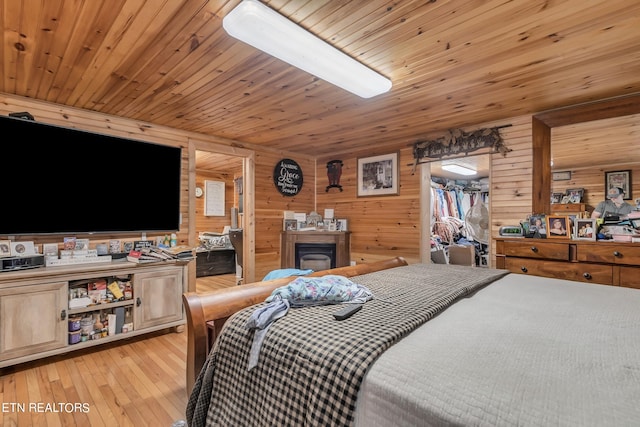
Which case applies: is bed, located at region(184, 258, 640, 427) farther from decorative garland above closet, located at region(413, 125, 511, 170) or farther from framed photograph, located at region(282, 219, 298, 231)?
framed photograph, located at region(282, 219, 298, 231)

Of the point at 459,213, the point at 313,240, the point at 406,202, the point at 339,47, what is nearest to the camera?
the point at 339,47

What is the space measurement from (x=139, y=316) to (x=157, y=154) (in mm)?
1696

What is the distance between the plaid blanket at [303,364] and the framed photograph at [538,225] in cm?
182

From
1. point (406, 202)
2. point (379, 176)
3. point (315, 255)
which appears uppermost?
point (379, 176)

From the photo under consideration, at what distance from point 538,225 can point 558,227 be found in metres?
0.15

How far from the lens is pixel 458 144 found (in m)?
3.58

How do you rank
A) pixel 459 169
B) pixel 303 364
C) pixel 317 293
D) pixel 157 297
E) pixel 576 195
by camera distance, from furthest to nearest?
pixel 459 169
pixel 576 195
pixel 157 297
pixel 317 293
pixel 303 364

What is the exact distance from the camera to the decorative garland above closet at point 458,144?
10.8 ft

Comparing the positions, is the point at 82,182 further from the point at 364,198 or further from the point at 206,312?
the point at 364,198

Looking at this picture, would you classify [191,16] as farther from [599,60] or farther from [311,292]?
[599,60]

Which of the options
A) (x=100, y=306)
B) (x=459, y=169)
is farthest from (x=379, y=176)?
(x=100, y=306)

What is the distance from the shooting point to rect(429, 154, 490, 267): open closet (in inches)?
198

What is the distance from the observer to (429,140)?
388 centimetres

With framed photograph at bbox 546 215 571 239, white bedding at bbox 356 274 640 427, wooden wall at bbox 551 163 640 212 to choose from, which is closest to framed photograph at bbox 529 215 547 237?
framed photograph at bbox 546 215 571 239
